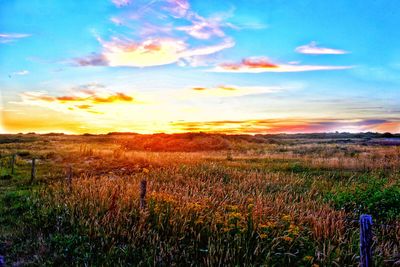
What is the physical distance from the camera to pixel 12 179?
21.4m

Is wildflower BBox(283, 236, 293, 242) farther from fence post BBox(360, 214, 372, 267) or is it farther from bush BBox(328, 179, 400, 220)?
bush BBox(328, 179, 400, 220)

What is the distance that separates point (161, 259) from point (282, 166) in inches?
748

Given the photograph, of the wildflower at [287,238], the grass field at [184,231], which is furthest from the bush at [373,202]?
the wildflower at [287,238]


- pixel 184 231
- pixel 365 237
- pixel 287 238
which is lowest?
pixel 184 231

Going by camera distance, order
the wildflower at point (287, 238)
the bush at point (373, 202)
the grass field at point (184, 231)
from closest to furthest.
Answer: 1. the wildflower at point (287, 238)
2. the grass field at point (184, 231)
3. the bush at point (373, 202)

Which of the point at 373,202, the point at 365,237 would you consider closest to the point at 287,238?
the point at 365,237

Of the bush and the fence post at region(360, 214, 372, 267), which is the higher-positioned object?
the fence post at region(360, 214, 372, 267)

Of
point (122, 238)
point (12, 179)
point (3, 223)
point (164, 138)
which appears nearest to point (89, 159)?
point (12, 179)

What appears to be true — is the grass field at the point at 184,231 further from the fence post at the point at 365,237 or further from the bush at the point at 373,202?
the fence post at the point at 365,237

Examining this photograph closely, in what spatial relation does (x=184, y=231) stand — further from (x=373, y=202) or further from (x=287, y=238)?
(x=373, y=202)

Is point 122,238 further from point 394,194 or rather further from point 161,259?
point 394,194

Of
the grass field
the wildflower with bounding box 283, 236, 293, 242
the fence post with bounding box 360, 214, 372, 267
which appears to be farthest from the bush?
the fence post with bounding box 360, 214, 372, 267

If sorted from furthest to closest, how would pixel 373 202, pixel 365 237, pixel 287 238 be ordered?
1. pixel 373 202
2. pixel 287 238
3. pixel 365 237

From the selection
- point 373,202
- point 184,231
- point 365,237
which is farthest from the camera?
point 373,202
